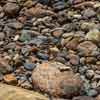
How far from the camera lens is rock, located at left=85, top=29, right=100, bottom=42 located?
3.99m

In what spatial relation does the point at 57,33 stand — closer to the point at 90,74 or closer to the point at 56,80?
the point at 90,74

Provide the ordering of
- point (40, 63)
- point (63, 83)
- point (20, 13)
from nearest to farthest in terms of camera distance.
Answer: point (63, 83) → point (40, 63) → point (20, 13)

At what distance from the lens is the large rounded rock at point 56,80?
3352 mm

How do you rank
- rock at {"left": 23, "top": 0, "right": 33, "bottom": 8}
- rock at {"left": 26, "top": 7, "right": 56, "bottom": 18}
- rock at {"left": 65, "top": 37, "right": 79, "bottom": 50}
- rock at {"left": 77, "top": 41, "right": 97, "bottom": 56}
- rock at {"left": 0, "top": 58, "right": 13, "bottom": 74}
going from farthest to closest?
1. rock at {"left": 23, "top": 0, "right": 33, "bottom": 8}
2. rock at {"left": 26, "top": 7, "right": 56, "bottom": 18}
3. rock at {"left": 65, "top": 37, "right": 79, "bottom": 50}
4. rock at {"left": 77, "top": 41, "right": 97, "bottom": 56}
5. rock at {"left": 0, "top": 58, "right": 13, "bottom": 74}

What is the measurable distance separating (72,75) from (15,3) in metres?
1.68

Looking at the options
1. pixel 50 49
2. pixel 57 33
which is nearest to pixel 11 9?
pixel 57 33

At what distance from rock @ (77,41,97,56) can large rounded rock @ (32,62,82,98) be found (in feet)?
1.17

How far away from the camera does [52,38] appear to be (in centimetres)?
418

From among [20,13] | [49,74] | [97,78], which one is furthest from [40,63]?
[20,13]

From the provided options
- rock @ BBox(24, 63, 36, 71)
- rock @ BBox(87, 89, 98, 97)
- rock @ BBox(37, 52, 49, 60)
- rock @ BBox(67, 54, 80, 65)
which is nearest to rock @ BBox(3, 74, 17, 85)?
rock @ BBox(24, 63, 36, 71)

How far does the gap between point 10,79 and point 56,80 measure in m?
0.48

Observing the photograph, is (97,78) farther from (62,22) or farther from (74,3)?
(74,3)

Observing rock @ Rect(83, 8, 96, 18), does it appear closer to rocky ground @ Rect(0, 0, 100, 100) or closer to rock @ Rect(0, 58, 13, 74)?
rocky ground @ Rect(0, 0, 100, 100)

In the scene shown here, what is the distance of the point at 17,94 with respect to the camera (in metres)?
3.21
